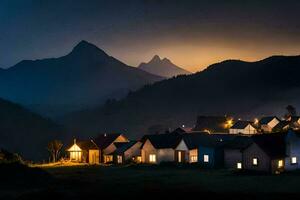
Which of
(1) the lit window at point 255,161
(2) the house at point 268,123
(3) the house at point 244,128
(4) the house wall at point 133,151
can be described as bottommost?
(1) the lit window at point 255,161

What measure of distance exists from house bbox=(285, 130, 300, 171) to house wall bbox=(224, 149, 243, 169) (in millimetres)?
6251

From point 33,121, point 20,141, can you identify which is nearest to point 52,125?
point 33,121

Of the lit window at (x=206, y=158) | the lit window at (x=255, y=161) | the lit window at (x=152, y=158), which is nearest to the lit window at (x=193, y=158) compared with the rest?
the lit window at (x=206, y=158)

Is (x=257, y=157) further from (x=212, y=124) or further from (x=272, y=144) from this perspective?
(x=212, y=124)

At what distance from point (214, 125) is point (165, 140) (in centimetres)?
3687

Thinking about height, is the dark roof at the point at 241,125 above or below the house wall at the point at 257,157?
above

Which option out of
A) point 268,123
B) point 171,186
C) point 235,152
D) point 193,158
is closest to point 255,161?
point 235,152

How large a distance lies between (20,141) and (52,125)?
24151 millimetres

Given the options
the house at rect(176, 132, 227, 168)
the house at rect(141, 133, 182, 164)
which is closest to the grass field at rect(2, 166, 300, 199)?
the house at rect(176, 132, 227, 168)

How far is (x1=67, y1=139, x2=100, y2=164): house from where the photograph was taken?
89950 millimetres

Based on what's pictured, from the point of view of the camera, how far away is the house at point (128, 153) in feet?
272

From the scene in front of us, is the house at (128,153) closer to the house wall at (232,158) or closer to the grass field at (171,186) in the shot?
the house wall at (232,158)

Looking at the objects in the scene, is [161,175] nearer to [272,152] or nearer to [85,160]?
[272,152]

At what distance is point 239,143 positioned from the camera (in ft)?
222
